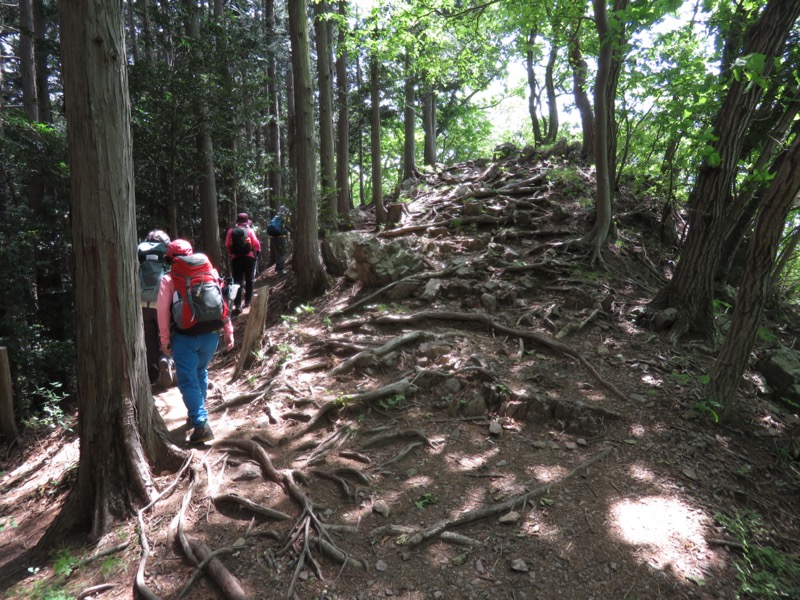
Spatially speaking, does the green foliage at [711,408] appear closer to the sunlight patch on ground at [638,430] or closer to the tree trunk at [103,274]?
the sunlight patch on ground at [638,430]

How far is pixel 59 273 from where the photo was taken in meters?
10.6

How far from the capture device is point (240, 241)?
29.6 feet

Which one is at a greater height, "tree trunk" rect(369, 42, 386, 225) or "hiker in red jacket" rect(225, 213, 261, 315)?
"tree trunk" rect(369, 42, 386, 225)

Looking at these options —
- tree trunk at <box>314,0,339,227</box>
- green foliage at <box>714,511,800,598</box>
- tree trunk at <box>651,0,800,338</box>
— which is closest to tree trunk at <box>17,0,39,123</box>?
tree trunk at <box>314,0,339,227</box>

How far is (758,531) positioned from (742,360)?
177 centimetres

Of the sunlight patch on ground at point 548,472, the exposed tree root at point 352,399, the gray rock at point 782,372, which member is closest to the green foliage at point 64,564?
the exposed tree root at point 352,399

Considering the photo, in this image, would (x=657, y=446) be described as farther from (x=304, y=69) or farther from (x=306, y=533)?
(x=304, y=69)

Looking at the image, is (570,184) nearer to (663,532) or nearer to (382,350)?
(382,350)

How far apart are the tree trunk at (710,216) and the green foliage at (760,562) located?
10.5ft

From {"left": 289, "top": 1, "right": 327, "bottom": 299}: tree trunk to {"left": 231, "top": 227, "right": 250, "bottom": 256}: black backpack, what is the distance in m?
1.03

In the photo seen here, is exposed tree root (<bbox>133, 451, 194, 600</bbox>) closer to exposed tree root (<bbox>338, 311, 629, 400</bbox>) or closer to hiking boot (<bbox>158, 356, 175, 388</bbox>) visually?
hiking boot (<bbox>158, 356, 175, 388</bbox>)

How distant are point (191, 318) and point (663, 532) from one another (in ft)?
14.3

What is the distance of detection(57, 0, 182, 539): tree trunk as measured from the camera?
3330mm

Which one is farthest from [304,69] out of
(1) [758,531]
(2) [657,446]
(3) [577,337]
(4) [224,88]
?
(1) [758,531]
